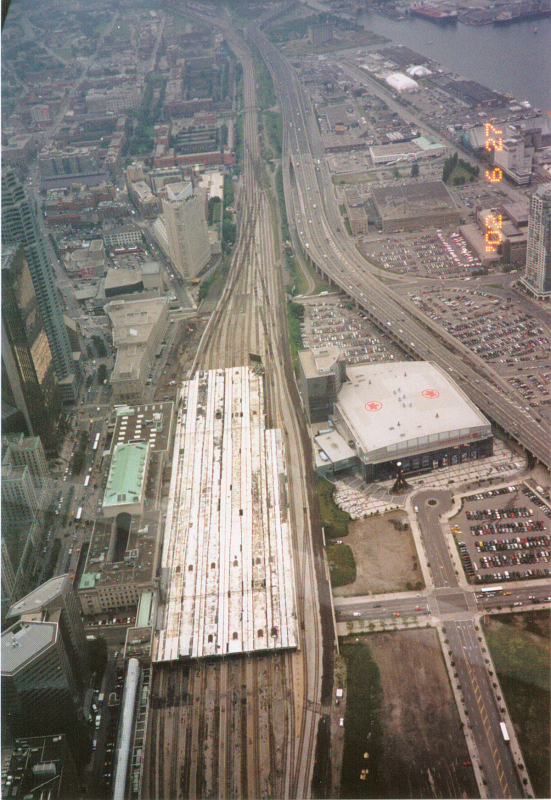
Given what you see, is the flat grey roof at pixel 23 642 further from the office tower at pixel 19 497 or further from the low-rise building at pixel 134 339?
the low-rise building at pixel 134 339

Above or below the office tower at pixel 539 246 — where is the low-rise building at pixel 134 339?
below

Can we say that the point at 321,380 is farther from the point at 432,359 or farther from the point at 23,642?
the point at 23,642

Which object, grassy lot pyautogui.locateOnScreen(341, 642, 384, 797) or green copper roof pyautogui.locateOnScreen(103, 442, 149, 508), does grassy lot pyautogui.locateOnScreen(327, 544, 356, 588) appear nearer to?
grassy lot pyautogui.locateOnScreen(341, 642, 384, 797)

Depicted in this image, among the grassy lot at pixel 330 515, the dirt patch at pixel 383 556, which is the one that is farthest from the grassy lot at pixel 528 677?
the grassy lot at pixel 330 515

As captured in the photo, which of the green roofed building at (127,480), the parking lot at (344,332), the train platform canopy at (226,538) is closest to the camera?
the train platform canopy at (226,538)

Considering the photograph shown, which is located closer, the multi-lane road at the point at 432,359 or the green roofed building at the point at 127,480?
the multi-lane road at the point at 432,359

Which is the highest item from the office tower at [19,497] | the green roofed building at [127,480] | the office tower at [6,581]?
the office tower at [6,581]

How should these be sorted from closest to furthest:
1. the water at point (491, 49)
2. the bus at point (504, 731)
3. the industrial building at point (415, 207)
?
1. the bus at point (504, 731)
2. the water at point (491, 49)
3. the industrial building at point (415, 207)
